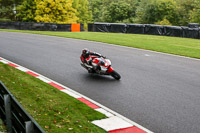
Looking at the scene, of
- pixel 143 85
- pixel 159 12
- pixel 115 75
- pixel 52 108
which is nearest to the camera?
pixel 52 108

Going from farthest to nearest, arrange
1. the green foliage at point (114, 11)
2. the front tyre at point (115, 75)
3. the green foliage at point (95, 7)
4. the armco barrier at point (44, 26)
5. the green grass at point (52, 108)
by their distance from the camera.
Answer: the green foliage at point (95, 7), the green foliage at point (114, 11), the armco barrier at point (44, 26), the front tyre at point (115, 75), the green grass at point (52, 108)

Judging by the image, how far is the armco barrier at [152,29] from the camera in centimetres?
2709

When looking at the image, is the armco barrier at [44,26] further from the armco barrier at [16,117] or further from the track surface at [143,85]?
the armco barrier at [16,117]

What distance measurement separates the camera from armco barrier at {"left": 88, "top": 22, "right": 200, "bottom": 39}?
1067 inches

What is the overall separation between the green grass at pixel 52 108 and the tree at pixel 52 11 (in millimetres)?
48578

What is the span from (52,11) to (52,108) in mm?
53114

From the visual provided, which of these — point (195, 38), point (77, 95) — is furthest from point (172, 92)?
point (195, 38)

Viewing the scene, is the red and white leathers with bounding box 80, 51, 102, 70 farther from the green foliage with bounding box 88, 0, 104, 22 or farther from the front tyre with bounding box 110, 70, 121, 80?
the green foliage with bounding box 88, 0, 104, 22

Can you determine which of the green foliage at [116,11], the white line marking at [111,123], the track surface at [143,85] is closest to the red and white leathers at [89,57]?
the track surface at [143,85]

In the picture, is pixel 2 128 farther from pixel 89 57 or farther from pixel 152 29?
pixel 152 29

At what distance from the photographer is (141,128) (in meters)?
5.71

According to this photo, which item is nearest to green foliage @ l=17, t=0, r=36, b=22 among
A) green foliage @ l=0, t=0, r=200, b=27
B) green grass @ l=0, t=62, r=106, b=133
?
green foliage @ l=0, t=0, r=200, b=27

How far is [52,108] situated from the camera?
6.45 metres

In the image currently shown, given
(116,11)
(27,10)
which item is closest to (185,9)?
(116,11)
